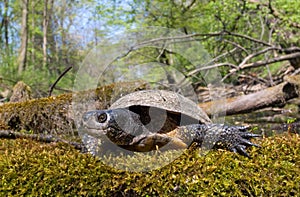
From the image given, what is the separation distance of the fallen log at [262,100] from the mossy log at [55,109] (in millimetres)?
1552

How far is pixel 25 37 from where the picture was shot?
9805 mm

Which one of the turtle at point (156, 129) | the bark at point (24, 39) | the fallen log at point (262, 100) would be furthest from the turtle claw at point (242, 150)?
the bark at point (24, 39)

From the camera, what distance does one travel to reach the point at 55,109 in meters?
3.05

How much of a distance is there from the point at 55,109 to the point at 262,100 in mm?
3229

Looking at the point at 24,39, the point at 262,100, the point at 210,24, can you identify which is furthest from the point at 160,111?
the point at 24,39

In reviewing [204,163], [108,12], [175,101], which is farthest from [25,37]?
[204,163]

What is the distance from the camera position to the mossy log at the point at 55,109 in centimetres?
300

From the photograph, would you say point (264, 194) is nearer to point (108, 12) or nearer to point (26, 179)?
point (26, 179)

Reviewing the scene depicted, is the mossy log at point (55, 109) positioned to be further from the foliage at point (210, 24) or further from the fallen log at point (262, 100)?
the fallen log at point (262, 100)

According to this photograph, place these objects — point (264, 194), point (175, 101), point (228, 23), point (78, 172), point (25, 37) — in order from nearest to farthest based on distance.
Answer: point (264, 194)
point (78, 172)
point (175, 101)
point (228, 23)
point (25, 37)

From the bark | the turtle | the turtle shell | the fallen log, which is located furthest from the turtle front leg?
the bark

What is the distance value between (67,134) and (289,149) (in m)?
2.43

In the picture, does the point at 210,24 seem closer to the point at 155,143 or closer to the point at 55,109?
the point at 55,109

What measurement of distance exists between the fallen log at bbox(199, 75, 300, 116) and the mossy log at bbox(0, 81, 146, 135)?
155 cm
